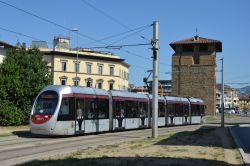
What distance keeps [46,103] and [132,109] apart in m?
10.2


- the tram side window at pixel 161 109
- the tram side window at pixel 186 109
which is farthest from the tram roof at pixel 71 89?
the tram side window at pixel 186 109

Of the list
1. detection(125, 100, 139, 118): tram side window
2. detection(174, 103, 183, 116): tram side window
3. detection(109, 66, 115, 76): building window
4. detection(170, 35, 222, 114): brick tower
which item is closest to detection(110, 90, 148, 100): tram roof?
detection(125, 100, 139, 118): tram side window

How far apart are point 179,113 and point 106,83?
184ft

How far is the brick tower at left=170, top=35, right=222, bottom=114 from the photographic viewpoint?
10438 cm

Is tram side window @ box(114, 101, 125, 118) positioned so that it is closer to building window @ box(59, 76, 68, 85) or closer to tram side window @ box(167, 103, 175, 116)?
tram side window @ box(167, 103, 175, 116)

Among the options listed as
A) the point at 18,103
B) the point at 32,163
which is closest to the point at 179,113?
the point at 18,103

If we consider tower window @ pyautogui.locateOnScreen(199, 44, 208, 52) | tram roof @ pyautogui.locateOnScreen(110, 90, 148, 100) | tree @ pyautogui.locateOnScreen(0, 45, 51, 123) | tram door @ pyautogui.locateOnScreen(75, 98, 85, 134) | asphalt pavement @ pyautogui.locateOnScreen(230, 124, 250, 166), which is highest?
tower window @ pyautogui.locateOnScreen(199, 44, 208, 52)

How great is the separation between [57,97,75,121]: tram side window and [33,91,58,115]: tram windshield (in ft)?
1.40

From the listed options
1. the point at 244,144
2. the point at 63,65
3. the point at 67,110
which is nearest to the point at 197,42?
the point at 63,65

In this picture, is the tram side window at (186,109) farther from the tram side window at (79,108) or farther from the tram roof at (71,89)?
the tram side window at (79,108)

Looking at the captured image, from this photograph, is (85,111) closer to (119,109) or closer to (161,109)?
(119,109)

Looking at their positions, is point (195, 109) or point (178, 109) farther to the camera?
point (195, 109)

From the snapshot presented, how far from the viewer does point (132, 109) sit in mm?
35219

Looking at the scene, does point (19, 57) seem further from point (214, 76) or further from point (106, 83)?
point (214, 76)
